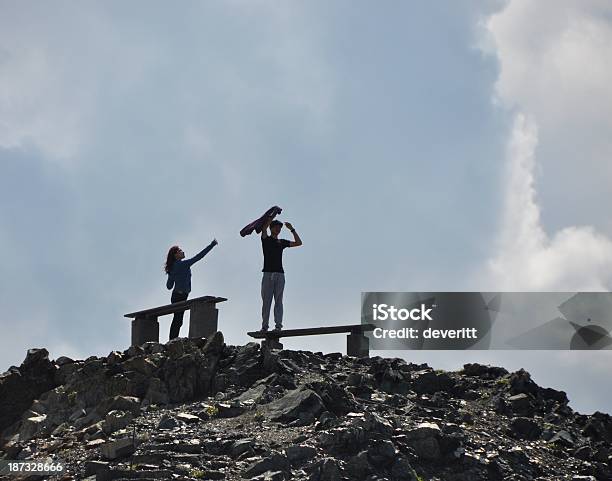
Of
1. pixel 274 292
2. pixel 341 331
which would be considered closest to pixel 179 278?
pixel 274 292

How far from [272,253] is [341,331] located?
112 inches

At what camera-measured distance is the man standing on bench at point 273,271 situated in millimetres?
21844

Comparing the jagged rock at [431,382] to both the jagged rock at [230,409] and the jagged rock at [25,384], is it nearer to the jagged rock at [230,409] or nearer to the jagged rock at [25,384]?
the jagged rock at [230,409]

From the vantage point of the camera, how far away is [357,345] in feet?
74.0

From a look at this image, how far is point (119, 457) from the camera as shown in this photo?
590 inches

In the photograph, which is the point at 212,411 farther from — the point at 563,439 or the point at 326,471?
the point at 563,439

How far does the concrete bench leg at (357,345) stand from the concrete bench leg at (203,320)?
11.7 ft

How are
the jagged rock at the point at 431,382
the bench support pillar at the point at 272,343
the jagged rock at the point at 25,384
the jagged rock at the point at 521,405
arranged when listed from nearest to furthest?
the jagged rock at the point at 521,405, the jagged rock at the point at 431,382, the jagged rock at the point at 25,384, the bench support pillar at the point at 272,343

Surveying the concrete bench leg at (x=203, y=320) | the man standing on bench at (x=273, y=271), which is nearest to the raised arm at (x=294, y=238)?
the man standing on bench at (x=273, y=271)

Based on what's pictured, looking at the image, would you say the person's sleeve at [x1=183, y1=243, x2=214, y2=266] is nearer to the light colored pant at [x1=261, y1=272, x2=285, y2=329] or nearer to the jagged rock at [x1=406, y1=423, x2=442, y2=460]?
the light colored pant at [x1=261, y1=272, x2=285, y2=329]

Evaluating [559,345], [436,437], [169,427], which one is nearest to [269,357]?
[169,427]

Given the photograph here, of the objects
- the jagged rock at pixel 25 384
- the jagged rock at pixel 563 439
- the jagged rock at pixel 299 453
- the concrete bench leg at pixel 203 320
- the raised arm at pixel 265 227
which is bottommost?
the jagged rock at pixel 299 453

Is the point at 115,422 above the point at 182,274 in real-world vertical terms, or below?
below

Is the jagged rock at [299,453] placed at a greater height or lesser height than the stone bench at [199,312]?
lesser
